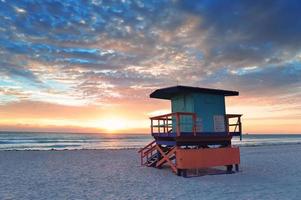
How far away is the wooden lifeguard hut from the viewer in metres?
14.3

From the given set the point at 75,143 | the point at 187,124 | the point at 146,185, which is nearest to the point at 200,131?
the point at 187,124

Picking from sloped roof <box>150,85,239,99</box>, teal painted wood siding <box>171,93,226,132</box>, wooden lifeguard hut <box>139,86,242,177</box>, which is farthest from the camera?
teal painted wood siding <box>171,93,226,132</box>

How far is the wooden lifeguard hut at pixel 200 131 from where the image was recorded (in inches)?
565

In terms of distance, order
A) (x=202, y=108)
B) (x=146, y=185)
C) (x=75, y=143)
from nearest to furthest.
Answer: (x=146, y=185), (x=202, y=108), (x=75, y=143)

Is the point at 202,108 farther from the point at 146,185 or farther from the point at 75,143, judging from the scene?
the point at 75,143

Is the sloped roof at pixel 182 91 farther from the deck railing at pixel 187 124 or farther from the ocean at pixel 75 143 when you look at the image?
the ocean at pixel 75 143

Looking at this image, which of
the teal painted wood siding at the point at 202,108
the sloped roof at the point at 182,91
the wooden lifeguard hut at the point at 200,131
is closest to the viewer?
the wooden lifeguard hut at the point at 200,131

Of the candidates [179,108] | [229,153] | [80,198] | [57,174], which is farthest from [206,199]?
[57,174]

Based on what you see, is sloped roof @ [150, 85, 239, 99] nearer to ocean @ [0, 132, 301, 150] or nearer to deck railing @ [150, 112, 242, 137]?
deck railing @ [150, 112, 242, 137]

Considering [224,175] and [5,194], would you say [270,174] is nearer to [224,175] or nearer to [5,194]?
[224,175]

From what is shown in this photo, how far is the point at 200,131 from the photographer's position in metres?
15.3

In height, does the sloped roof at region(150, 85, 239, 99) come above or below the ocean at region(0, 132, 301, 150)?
above

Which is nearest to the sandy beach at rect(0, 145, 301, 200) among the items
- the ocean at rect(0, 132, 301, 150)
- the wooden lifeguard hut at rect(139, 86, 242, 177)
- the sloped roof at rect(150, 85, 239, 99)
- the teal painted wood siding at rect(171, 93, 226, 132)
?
the wooden lifeguard hut at rect(139, 86, 242, 177)

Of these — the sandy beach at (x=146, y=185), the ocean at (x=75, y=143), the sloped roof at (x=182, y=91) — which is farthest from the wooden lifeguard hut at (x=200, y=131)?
the ocean at (x=75, y=143)
